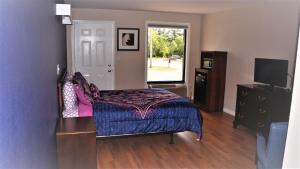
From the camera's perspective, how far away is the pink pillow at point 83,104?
330 centimetres

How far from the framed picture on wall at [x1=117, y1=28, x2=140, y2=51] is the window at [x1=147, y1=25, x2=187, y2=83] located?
0.41m

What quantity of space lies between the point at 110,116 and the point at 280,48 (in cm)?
319

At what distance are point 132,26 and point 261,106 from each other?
3.62 metres

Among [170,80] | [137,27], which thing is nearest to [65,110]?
[137,27]

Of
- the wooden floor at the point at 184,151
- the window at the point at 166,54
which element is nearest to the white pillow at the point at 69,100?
the wooden floor at the point at 184,151

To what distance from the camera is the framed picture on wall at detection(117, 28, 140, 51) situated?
20.3 ft

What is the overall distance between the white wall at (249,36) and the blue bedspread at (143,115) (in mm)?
2001

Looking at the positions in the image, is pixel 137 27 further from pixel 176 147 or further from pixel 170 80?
pixel 176 147

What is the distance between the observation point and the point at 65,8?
329cm

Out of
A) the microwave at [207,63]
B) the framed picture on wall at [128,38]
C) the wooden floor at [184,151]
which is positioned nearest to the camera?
the wooden floor at [184,151]

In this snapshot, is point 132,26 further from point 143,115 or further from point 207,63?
point 143,115

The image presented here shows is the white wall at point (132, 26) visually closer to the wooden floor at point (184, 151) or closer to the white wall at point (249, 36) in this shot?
the white wall at point (249, 36)

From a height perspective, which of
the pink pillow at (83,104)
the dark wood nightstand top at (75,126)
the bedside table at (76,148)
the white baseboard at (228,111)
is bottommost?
the white baseboard at (228,111)

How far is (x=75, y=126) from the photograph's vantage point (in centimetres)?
269
